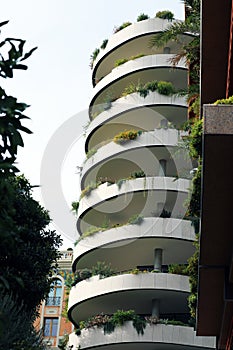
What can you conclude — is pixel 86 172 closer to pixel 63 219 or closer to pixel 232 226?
pixel 63 219

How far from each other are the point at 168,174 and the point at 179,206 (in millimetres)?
2895

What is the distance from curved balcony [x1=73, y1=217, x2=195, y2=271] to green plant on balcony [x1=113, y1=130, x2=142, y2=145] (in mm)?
4604

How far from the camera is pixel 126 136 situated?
3155 centimetres

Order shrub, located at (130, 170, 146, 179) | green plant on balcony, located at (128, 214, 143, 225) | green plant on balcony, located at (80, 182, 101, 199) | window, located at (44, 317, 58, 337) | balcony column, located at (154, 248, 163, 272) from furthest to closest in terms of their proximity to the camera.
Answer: window, located at (44, 317, 58, 337), green plant on balcony, located at (80, 182, 101, 199), shrub, located at (130, 170, 146, 179), balcony column, located at (154, 248, 163, 272), green plant on balcony, located at (128, 214, 143, 225)

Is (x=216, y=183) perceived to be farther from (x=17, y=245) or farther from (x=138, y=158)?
(x=138, y=158)

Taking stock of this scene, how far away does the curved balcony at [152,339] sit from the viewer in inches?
1006

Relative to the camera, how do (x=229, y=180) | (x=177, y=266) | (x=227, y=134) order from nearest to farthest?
1. (x=227, y=134)
2. (x=229, y=180)
3. (x=177, y=266)

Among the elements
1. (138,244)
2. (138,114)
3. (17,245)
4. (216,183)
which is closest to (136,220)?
(138,244)

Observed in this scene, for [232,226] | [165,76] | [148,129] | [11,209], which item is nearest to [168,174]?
[148,129]

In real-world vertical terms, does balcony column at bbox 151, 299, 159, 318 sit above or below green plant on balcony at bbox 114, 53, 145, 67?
below

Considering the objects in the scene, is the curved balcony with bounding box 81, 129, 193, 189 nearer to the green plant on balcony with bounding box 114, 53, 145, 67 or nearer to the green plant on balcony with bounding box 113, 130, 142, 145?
the green plant on balcony with bounding box 113, 130, 142, 145

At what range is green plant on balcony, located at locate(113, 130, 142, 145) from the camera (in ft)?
103

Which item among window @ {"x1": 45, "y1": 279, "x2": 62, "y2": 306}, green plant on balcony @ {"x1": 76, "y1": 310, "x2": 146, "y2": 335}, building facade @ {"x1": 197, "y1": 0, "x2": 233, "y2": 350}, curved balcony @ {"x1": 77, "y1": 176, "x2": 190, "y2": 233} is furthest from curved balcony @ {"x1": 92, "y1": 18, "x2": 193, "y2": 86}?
building facade @ {"x1": 197, "y1": 0, "x2": 233, "y2": 350}

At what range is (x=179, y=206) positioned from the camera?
1182 inches
